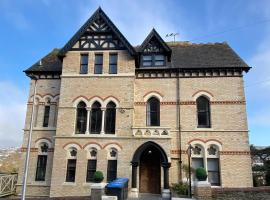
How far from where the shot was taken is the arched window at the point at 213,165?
55.3 ft

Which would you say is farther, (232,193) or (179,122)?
(179,122)

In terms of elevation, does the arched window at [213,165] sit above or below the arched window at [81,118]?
below

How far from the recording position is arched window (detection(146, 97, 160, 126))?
18.4 m

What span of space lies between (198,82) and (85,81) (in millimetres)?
8349

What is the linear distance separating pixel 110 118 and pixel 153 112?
3.26 meters

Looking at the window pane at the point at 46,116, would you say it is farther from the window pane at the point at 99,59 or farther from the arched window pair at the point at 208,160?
the arched window pair at the point at 208,160

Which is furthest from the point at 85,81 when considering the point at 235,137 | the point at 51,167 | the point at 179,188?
the point at 235,137

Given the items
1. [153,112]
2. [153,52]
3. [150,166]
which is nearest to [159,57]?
[153,52]

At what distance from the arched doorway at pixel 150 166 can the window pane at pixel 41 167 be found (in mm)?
6759

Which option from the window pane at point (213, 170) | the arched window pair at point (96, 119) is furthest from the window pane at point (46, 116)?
the window pane at point (213, 170)

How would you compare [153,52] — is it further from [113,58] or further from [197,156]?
[197,156]

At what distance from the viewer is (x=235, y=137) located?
17.2 metres

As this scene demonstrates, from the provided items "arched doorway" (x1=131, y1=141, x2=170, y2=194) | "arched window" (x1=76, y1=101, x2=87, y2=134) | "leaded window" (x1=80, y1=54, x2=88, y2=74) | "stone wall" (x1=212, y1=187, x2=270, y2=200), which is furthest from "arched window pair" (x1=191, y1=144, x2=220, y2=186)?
"leaded window" (x1=80, y1=54, x2=88, y2=74)

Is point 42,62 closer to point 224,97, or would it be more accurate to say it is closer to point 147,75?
point 147,75
